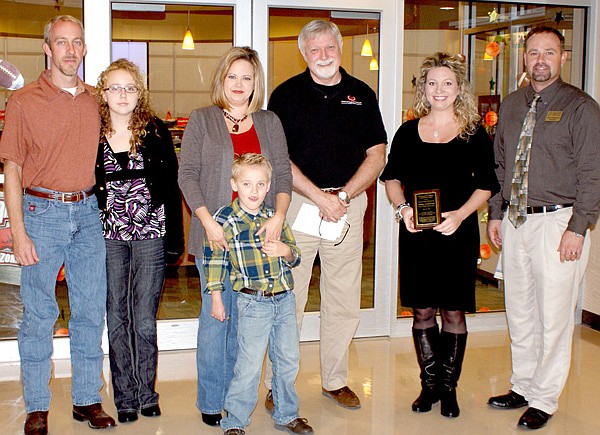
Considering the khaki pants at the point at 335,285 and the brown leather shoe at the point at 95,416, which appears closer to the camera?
the brown leather shoe at the point at 95,416

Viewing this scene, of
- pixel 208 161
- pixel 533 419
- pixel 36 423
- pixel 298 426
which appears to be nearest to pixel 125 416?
pixel 36 423

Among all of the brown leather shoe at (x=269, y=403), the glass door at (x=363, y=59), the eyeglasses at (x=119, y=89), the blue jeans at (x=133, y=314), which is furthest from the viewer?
the glass door at (x=363, y=59)

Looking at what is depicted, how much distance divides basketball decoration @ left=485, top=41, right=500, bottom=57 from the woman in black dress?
173cm

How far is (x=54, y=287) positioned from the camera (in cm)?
355

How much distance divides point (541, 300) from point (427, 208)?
2.45ft

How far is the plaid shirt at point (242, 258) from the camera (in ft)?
11.2

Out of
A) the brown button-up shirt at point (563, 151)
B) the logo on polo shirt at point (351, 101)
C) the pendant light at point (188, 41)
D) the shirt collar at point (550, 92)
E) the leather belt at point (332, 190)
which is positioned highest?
the pendant light at point (188, 41)

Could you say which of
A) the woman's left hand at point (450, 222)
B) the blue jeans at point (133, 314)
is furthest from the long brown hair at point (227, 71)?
the woman's left hand at point (450, 222)

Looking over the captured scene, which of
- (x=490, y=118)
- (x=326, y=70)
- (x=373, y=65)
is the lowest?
(x=490, y=118)

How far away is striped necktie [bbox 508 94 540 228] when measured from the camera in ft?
12.4

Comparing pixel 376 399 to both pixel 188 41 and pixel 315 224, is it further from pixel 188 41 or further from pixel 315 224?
pixel 188 41

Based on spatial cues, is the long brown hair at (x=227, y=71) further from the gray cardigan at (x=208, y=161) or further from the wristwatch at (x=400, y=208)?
the wristwatch at (x=400, y=208)

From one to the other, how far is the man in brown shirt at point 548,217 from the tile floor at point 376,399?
27cm

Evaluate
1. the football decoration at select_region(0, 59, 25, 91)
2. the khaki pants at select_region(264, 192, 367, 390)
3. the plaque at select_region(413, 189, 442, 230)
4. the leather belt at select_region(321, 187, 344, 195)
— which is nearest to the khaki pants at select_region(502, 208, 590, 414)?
the plaque at select_region(413, 189, 442, 230)
